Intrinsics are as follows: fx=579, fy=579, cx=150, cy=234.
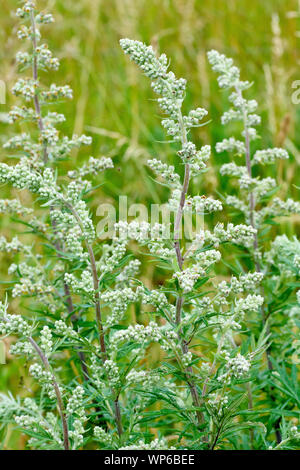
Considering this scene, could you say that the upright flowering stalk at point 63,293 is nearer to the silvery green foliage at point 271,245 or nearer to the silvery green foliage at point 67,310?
the silvery green foliage at point 67,310

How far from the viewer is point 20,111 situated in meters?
2.51

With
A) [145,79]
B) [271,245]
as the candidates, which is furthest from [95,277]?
[145,79]

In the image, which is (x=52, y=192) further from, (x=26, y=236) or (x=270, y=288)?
(x=26, y=236)

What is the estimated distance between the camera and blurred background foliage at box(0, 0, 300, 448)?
15.3 ft

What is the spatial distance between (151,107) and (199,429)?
4148mm

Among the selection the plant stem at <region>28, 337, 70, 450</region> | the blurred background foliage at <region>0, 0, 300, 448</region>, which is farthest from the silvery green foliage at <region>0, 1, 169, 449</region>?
the blurred background foliage at <region>0, 0, 300, 448</region>

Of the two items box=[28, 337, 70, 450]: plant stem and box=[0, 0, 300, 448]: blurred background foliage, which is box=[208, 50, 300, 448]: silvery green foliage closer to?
box=[28, 337, 70, 450]: plant stem

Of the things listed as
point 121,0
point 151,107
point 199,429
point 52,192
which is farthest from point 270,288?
point 121,0

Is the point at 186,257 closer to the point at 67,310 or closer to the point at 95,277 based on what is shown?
the point at 95,277

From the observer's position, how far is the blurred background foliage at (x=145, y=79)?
4.68 metres

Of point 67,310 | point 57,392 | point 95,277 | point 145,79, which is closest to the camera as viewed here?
point 57,392

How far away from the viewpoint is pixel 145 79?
18.9 feet

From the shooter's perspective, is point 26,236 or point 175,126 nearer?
point 175,126
